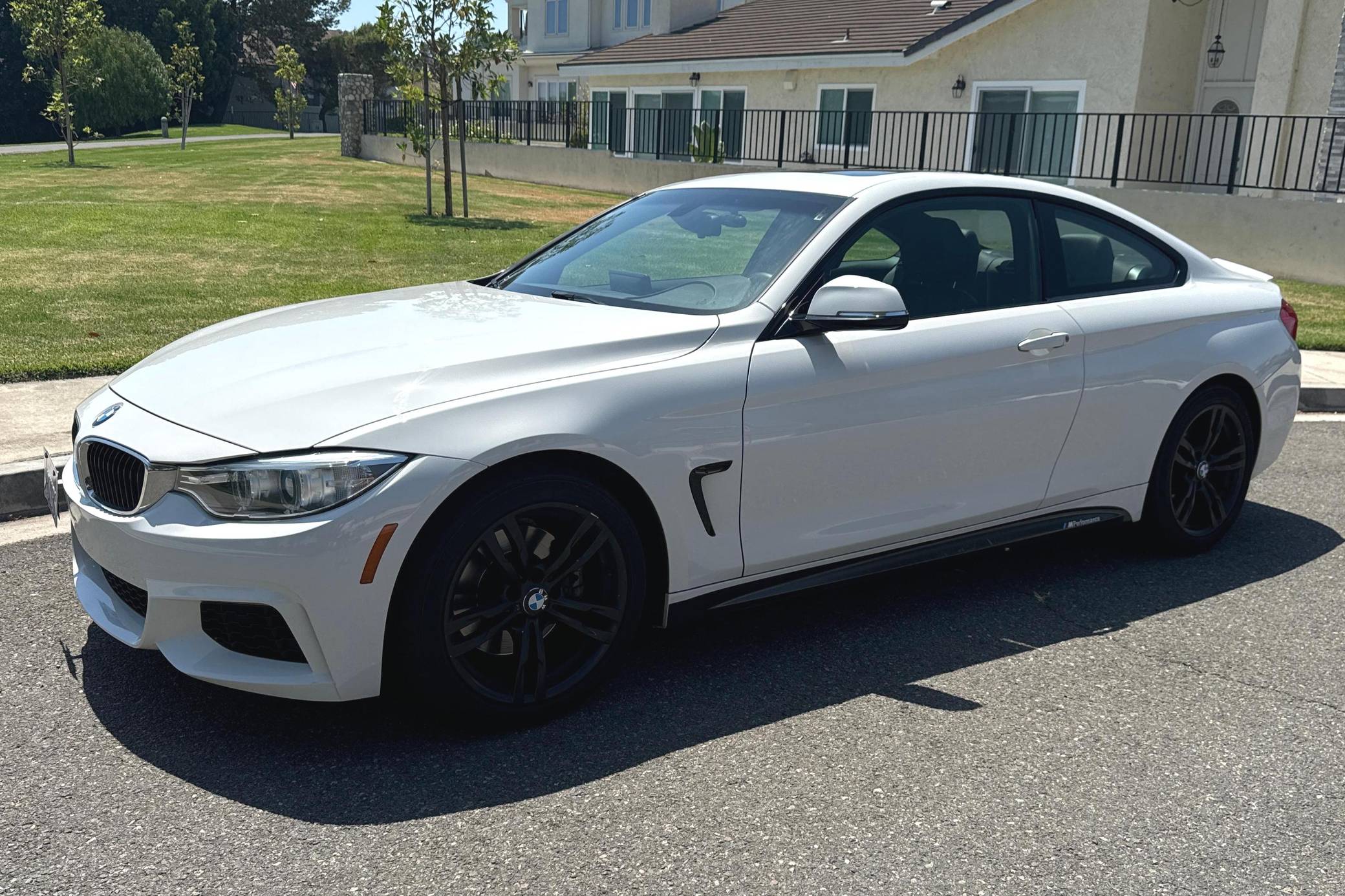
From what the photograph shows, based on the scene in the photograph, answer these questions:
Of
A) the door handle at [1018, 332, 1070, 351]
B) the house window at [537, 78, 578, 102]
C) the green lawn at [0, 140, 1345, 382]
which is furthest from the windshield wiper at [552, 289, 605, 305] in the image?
the house window at [537, 78, 578, 102]

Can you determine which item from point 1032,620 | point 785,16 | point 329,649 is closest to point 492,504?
point 329,649

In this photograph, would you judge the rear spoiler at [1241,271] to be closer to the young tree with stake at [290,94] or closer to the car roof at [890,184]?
the car roof at [890,184]

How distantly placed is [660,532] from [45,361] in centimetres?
565

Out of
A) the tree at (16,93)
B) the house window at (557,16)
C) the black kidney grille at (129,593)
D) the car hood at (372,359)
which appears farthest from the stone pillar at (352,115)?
the black kidney grille at (129,593)

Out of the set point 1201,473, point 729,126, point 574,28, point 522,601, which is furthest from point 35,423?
point 574,28

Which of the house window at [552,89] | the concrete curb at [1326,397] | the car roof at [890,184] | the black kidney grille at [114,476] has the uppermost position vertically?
the house window at [552,89]

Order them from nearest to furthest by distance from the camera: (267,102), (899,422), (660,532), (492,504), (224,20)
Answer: (492,504) < (660,532) < (899,422) < (224,20) < (267,102)

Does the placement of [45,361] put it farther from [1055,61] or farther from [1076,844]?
[1055,61]

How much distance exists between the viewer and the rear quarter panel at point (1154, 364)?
488 centimetres

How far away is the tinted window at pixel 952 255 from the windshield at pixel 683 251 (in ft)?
0.96

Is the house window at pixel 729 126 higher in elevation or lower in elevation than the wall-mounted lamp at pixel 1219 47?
lower

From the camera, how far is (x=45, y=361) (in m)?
7.81

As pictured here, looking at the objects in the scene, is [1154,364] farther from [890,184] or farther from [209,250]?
[209,250]

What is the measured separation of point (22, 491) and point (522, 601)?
323 centimetres
